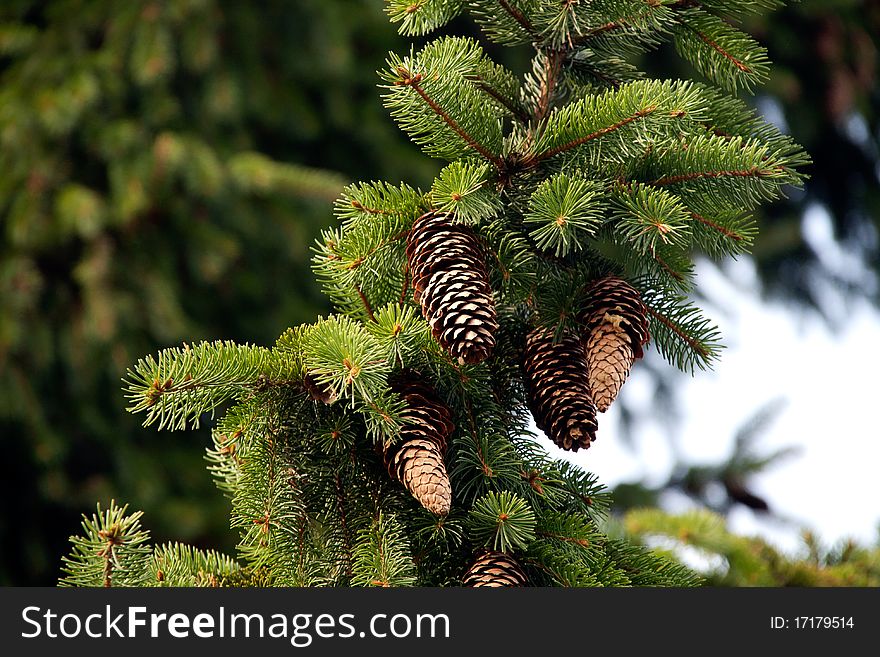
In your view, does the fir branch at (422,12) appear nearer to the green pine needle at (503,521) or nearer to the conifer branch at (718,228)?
the conifer branch at (718,228)

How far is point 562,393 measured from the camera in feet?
1.96

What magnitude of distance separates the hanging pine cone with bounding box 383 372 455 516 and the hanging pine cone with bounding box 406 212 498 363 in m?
0.05

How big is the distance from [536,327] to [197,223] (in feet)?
7.12

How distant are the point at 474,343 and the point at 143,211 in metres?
2.23

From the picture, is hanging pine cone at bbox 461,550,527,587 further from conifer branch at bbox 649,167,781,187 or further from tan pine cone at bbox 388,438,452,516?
conifer branch at bbox 649,167,781,187

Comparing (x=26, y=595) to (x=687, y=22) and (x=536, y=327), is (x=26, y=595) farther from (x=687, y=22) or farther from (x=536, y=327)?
(x=687, y=22)

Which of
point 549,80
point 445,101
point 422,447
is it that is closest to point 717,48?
point 549,80

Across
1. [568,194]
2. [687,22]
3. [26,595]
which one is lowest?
[26,595]

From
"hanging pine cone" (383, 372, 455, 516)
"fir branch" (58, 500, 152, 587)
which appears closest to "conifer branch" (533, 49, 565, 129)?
"hanging pine cone" (383, 372, 455, 516)

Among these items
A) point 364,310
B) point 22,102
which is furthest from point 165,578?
point 22,102

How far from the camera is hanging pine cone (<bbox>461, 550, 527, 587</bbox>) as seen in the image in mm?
555

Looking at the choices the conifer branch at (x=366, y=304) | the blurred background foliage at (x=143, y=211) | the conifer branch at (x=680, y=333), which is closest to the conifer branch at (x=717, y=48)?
the conifer branch at (x=680, y=333)

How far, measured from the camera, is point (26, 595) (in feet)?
1.88

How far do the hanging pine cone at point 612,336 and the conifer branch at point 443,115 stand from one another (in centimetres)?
12
